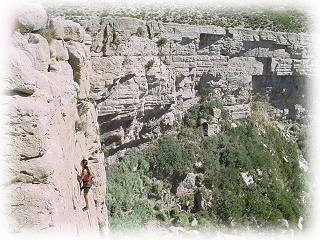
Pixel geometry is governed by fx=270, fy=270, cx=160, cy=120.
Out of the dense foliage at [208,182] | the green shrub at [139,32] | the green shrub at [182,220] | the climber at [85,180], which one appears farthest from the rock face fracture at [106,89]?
the green shrub at [182,220]

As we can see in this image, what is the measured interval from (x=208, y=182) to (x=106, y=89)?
7.02 metres

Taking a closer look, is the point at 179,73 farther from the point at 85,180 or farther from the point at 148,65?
the point at 85,180

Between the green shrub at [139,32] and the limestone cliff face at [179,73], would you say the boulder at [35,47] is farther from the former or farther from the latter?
the green shrub at [139,32]

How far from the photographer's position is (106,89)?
10.8 m

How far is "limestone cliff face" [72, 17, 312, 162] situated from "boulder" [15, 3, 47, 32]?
530 centimetres

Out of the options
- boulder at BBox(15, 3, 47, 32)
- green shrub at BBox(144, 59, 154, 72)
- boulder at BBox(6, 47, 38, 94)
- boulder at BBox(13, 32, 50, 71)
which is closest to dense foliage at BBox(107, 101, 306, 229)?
green shrub at BBox(144, 59, 154, 72)

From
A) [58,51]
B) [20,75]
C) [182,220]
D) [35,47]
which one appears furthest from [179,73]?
[20,75]

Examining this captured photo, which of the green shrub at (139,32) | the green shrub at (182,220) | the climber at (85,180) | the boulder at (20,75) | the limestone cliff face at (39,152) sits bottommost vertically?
the green shrub at (182,220)

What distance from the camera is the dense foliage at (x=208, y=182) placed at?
1256 centimetres

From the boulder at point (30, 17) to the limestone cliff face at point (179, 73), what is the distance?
5.30 metres

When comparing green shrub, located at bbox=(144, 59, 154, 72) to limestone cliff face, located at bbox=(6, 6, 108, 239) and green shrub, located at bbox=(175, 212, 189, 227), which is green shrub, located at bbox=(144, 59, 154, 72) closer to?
green shrub, located at bbox=(175, 212, 189, 227)

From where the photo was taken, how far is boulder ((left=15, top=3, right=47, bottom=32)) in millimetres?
4357

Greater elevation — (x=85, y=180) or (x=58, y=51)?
(x=58, y=51)

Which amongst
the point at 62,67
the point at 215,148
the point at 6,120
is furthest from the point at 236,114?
the point at 6,120
